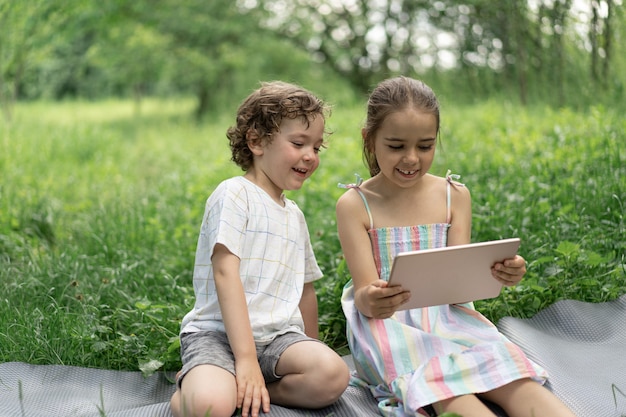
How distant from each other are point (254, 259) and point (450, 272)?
0.65 m

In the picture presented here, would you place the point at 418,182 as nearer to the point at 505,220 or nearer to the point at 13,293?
the point at 505,220

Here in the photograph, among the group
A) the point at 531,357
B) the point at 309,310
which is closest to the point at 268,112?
the point at 309,310

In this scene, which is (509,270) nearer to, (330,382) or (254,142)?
(330,382)

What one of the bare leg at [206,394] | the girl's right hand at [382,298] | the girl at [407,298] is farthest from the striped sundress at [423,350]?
the bare leg at [206,394]

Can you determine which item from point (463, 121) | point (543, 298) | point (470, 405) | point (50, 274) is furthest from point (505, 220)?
point (463, 121)

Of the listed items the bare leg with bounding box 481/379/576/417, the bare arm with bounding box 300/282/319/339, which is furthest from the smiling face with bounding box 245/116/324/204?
the bare leg with bounding box 481/379/576/417

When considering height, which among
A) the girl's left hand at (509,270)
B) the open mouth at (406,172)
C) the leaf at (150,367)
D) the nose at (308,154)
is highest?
the nose at (308,154)

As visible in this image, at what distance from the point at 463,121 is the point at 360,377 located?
460 centimetres

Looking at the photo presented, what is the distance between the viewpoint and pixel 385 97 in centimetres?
243

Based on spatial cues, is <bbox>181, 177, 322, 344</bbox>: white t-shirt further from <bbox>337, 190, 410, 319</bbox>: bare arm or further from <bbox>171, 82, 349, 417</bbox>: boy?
<bbox>337, 190, 410, 319</bbox>: bare arm

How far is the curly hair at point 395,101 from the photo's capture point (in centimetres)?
240

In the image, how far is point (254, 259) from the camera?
8.13 feet

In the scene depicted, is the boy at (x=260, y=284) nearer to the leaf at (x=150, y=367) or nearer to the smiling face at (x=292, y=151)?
the smiling face at (x=292, y=151)

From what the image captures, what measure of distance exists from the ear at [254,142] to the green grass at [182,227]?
787 mm
